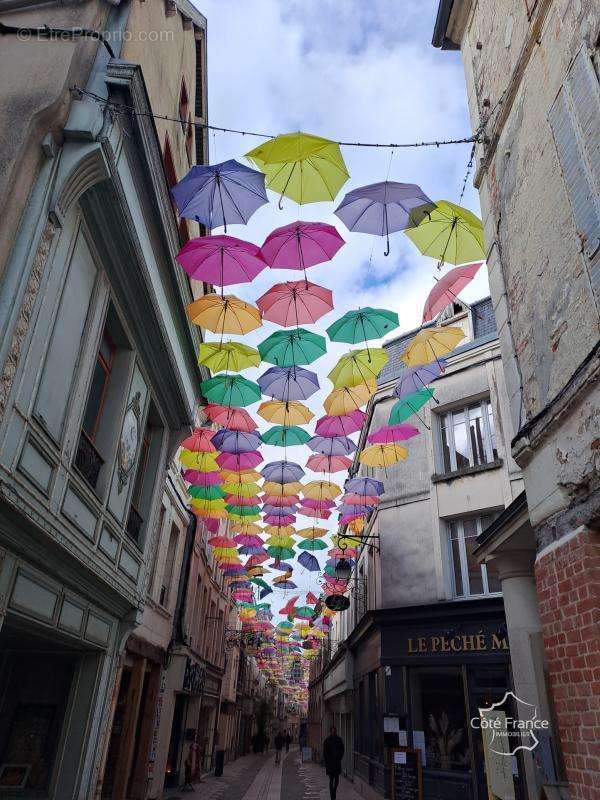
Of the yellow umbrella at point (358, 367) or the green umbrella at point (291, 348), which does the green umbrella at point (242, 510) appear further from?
the green umbrella at point (291, 348)

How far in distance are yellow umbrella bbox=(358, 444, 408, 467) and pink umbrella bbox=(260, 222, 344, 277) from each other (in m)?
7.43

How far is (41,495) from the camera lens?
539 cm

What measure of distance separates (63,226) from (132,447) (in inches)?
155

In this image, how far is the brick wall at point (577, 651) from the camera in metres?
3.64

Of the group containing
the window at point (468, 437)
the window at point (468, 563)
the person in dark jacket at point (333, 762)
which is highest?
the window at point (468, 437)

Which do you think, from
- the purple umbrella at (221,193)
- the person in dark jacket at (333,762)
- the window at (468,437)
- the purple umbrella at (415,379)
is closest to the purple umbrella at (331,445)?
the purple umbrella at (415,379)

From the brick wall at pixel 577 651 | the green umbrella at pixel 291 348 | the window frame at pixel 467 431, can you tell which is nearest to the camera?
the brick wall at pixel 577 651

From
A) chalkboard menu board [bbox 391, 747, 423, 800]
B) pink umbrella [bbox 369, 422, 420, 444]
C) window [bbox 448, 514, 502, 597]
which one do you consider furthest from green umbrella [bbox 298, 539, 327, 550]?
chalkboard menu board [bbox 391, 747, 423, 800]

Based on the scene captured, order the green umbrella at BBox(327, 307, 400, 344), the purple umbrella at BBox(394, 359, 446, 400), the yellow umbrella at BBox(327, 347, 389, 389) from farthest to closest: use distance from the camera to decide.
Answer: the purple umbrella at BBox(394, 359, 446, 400)
the yellow umbrella at BBox(327, 347, 389, 389)
the green umbrella at BBox(327, 307, 400, 344)

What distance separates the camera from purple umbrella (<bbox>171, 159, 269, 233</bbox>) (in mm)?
6605

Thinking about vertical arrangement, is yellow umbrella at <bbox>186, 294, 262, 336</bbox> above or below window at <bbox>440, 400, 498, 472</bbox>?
below

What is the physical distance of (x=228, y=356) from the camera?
9.95m

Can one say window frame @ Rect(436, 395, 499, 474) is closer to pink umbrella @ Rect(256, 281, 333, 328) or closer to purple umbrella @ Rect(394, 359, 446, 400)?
purple umbrella @ Rect(394, 359, 446, 400)

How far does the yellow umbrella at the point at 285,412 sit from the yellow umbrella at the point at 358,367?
1.48 meters
